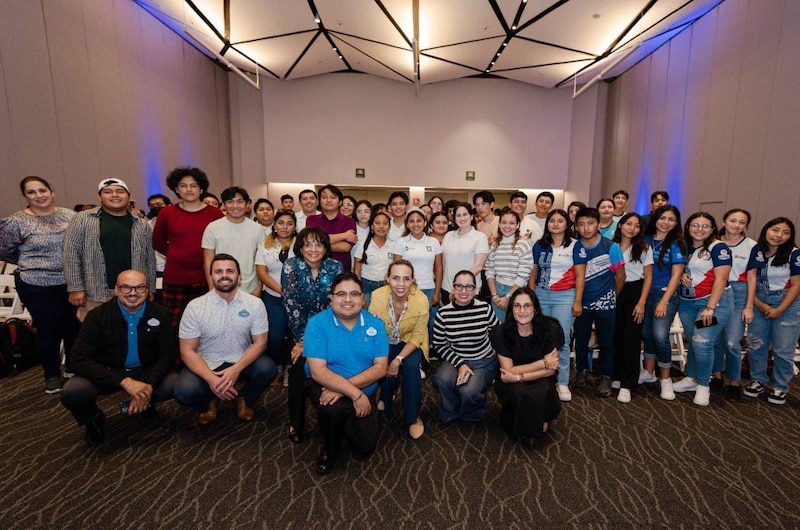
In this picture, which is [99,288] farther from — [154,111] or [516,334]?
[154,111]

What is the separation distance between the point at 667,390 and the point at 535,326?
1.48 meters

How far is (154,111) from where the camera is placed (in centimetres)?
665

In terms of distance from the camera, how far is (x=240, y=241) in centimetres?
296

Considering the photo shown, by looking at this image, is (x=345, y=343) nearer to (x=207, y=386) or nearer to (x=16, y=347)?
(x=207, y=386)

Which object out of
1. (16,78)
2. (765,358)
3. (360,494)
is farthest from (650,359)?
(16,78)

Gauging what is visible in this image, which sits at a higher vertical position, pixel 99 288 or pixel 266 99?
pixel 266 99

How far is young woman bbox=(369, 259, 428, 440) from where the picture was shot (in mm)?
2467

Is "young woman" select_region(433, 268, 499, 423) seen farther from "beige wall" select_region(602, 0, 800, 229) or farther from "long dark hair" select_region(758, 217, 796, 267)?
"beige wall" select_region(602, 0, 800, 229)

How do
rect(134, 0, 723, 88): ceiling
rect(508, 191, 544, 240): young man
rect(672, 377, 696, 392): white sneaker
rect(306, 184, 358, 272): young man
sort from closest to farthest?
rect(672, 377, 696, 392): white sneaker, rect(306, 184, 358, 272): young man, rect(508, 191, 544, 240): young man, rect(134, 0, 723, 88): ceiling

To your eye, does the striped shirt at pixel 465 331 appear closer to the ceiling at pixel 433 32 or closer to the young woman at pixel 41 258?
the young woman at pixel 41 258

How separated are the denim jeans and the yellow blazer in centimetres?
141

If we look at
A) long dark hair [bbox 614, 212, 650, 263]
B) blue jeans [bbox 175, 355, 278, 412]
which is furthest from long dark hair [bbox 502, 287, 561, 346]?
blue jeans [bbox 175, 355, 278, 412]

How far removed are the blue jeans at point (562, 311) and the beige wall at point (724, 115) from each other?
13.3 ft

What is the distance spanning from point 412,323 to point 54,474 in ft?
7.27
